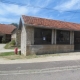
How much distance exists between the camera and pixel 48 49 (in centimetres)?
1709

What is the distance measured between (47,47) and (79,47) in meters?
7.11

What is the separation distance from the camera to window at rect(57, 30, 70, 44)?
59.7 ft

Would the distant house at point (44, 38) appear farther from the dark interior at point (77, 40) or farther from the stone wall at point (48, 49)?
the dark interior at point (77, 40)

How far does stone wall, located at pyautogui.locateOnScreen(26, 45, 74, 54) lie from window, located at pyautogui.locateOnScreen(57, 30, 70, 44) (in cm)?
64

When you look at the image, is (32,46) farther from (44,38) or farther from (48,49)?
(48,49)

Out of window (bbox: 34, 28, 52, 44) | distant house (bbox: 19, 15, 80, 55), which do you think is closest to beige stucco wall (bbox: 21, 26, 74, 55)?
distant house (bbox: 19, 15, 80, 55)

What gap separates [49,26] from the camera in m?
16.9

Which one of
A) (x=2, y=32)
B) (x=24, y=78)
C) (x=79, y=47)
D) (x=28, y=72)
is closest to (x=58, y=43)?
(x=79, y=47)

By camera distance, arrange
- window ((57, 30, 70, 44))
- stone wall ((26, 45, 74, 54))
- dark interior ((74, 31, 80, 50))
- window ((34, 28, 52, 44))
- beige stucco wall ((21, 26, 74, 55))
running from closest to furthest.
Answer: beige stucco wall ((21, 26, 74, 55)), stone wall ((26, 45, 74, 54)), window ((34, 28, 52, 44)), window ((57, 30, 70, 44)), dark interior ((74, 31, 80, 50))

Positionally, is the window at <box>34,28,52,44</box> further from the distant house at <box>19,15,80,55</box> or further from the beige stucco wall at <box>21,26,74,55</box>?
the beige stucco wall at <box>21,26,74,55</box>

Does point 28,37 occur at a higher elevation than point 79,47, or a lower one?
higher

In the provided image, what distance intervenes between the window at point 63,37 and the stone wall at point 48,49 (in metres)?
0.64

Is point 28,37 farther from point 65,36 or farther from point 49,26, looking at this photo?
point 65,36

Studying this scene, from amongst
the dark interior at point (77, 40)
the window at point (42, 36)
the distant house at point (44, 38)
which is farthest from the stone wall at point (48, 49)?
the dark interior at point (77, 40)
